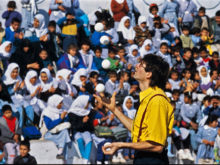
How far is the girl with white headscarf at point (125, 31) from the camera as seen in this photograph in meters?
11.5

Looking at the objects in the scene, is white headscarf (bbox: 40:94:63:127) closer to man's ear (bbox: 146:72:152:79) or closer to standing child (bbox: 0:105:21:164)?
standing child (bbox: 0:105:21:164)

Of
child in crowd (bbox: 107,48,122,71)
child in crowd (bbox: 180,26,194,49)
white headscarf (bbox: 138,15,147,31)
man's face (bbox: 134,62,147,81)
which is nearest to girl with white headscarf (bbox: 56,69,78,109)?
child in crowd (bbox: 107,48,122,71)

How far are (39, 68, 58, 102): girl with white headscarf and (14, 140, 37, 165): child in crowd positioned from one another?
3.68 ft

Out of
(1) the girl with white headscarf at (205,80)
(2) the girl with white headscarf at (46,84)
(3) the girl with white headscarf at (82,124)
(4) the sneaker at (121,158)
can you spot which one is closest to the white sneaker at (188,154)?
(4) the sneaker at (121,158)

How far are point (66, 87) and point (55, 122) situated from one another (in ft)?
2.28

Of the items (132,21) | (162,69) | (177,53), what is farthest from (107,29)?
(162,69)

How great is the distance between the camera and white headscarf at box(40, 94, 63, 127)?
372 inches

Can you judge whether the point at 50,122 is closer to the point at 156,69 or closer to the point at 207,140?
the point at 207,140

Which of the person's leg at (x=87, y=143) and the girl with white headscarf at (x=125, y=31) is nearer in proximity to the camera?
the person's leg at (x=87, y=143)

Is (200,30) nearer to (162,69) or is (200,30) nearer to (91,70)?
(91,70)

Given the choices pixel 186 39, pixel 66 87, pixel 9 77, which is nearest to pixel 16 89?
pixel 9 77

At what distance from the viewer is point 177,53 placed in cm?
1193

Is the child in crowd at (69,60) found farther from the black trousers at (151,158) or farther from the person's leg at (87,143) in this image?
the black trousers at (151,158)

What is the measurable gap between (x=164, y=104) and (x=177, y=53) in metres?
8.14
